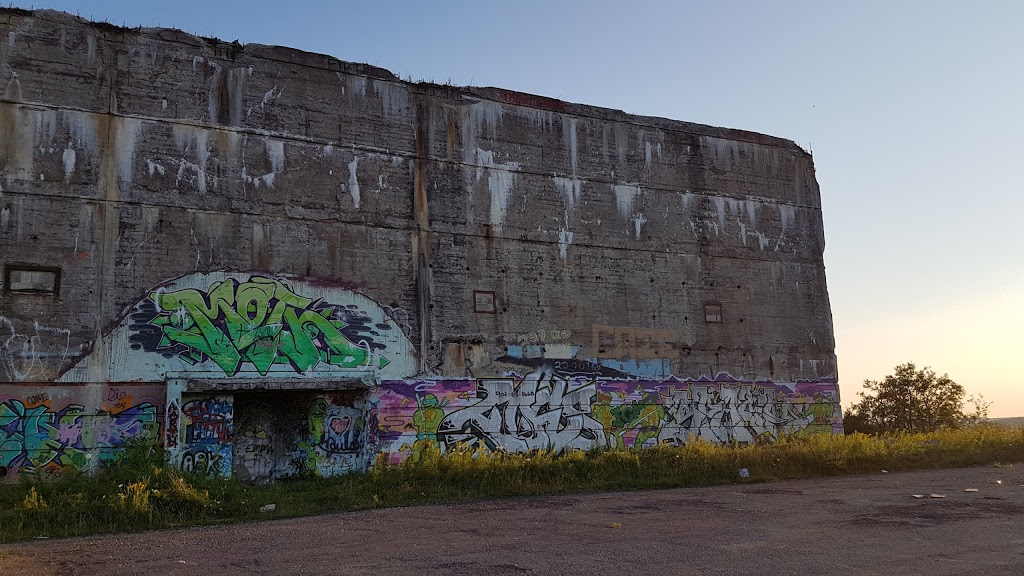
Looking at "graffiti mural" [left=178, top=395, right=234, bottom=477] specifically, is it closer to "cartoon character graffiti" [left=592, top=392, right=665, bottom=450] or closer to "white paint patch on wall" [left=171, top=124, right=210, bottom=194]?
"white paint patch on wall" [left=171, top=124, right=210, bottom=194]

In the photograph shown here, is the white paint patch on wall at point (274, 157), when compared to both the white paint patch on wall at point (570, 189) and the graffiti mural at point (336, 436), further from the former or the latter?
the white paint patch on wall at point (570, 189)

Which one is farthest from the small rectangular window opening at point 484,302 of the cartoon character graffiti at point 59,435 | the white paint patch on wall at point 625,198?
the cartoon character graffiti at point 59,435

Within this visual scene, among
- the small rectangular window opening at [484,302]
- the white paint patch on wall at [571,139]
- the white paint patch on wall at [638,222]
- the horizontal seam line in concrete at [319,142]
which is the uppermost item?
the white paint patch on wall at [571,139]

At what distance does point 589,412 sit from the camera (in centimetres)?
1756

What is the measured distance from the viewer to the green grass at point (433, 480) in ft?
34.1

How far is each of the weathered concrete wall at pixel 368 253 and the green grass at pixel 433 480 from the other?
1.46m

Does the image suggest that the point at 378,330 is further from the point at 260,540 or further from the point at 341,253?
the point at 260,540

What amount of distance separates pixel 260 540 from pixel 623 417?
10.2 metres

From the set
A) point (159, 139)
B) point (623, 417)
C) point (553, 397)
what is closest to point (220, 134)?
point (159, 139)

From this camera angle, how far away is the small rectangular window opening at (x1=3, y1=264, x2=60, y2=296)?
13422 millimetres

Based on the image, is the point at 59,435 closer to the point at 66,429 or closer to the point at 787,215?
the point at 66,429

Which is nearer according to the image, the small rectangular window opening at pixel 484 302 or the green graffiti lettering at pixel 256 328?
the green graffiti lettering at pixel 256 328

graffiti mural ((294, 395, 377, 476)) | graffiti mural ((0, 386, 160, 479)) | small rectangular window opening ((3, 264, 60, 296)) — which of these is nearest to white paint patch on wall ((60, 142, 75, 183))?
small rectangular window opening ((3, 264, 60, 296))

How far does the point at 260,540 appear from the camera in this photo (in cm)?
909
